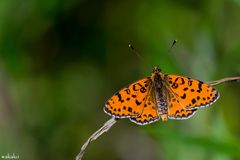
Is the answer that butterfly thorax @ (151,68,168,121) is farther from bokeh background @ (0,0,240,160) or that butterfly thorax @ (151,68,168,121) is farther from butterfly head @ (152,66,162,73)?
bokeh background @ (0,0,240,160)

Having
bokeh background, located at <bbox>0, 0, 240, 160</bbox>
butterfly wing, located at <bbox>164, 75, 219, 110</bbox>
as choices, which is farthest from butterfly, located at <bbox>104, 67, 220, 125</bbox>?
bokeh background, located at <bbox>0, 0, 240, 160</bbox>

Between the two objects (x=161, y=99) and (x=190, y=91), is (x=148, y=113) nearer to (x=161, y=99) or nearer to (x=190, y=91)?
(x=161, y=99)

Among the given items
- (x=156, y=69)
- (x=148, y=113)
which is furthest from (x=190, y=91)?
(x=156, y=69)

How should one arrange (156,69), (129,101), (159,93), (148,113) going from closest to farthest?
(148,113) < (129,101) < (159,93) < (156,69)

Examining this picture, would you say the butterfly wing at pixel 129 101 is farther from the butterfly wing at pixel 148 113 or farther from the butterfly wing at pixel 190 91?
the butterfly wing at pixel 190 91

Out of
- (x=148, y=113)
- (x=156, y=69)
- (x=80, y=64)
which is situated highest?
(x=80, y=64)
